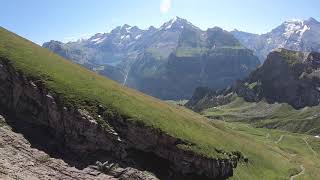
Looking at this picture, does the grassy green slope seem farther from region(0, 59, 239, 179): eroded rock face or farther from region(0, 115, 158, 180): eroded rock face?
region(0, 115, 158, 180): eroded rock face

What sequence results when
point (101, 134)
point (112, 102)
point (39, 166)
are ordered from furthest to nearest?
point (112, 102), point (101, 134), point (39, 166)

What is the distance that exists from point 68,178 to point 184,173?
18380 millimetres

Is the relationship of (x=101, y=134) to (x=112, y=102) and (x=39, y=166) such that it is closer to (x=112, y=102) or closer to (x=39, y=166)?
(x=112, y=102)

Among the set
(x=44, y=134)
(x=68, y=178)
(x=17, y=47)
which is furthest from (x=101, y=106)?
(x=17, y=47)

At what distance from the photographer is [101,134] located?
80750mm

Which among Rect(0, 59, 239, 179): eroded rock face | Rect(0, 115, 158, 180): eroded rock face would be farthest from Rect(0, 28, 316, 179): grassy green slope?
Rect(0, 115, 158, 180): eroded rock face

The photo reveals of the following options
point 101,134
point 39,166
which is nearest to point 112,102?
point 101,134

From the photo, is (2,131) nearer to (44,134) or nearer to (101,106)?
(44,134)

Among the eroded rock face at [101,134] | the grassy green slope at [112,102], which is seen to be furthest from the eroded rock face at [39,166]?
the grassy green slope at [112,102]

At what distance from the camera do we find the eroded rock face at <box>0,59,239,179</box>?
80.4m

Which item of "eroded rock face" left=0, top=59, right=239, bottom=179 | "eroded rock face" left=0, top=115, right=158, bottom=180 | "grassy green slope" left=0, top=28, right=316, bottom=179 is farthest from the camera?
"grassy green slope" left=0, top=28, right=316, bottom=179

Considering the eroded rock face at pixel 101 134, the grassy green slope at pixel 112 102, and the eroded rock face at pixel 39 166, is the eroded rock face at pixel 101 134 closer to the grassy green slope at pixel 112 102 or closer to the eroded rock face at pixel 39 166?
the grassy green slope at pixel 112 102

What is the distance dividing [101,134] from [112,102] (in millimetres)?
8662

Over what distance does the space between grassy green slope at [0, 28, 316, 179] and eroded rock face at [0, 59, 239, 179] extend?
157cm
